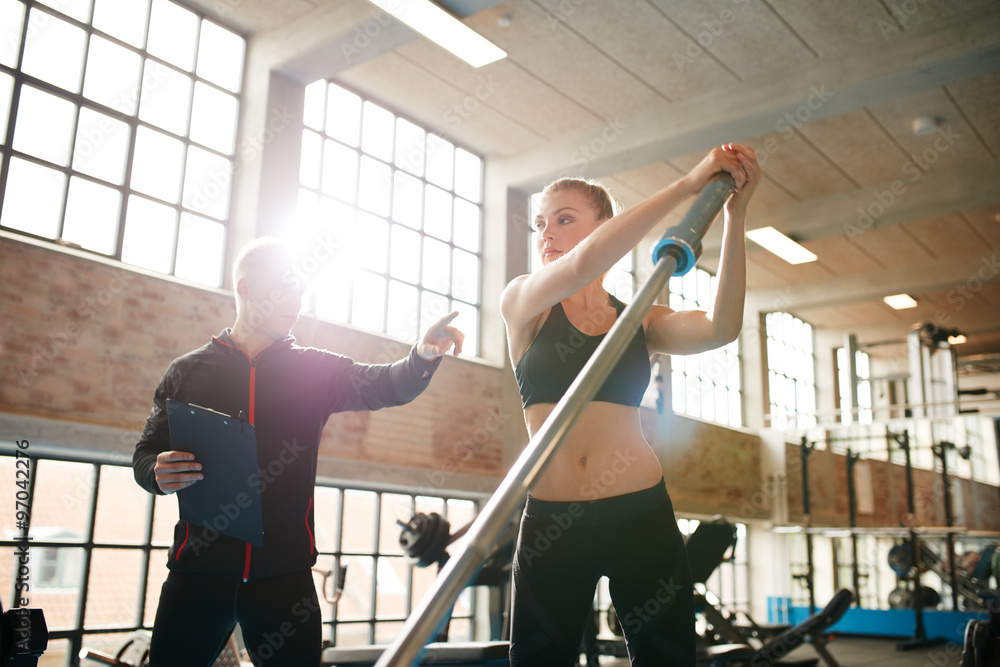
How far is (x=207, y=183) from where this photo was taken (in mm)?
6113

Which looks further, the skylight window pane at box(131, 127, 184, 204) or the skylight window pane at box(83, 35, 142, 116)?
the skylight window pane at box(131, 127, 184, 204)

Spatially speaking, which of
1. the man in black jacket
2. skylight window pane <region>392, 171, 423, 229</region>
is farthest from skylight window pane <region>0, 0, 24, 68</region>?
the man in black jacket

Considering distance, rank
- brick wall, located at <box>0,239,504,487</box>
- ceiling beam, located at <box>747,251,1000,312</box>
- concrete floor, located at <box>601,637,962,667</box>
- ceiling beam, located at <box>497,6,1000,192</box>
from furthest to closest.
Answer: ceiling beam, located at <box>747,251,1000,312</box>
concrete floor, located at <box>601,637,962,667</box>
ceiling beam, located at <box>497,6,1000,192</box>
brick wall, located at <box>0,239,504,487</box>

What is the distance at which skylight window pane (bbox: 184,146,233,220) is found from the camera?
6.00m

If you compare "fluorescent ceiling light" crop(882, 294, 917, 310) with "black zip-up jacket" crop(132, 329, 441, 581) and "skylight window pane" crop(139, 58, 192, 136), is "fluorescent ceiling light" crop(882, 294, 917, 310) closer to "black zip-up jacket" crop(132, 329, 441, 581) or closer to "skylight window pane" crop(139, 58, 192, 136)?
"skylight window pane" crop(139, 58, 192, 136)

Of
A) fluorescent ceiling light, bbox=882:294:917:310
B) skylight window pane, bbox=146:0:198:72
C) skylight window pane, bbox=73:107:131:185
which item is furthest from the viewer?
fluorescent ceiling light, bbox=882:294:917:310

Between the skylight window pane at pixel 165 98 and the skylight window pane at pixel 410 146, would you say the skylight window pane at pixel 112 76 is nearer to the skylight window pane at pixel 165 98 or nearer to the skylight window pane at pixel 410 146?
the skylight window pane at pixel 165 98

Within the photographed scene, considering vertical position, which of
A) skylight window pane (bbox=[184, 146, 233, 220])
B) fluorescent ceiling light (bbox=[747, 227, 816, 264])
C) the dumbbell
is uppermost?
fluorescent ceiling light (bbox=[747, 227, 816, 264])

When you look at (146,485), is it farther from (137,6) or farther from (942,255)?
(942,255)

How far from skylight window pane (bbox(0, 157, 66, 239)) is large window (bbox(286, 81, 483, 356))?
1629 millimetres

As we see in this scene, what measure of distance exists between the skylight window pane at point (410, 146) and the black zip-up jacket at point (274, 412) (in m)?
6.20

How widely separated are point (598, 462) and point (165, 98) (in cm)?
569

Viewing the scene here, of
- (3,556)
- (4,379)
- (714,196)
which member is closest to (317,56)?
(4,379)

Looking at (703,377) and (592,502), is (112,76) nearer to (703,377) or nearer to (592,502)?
(592,502)
